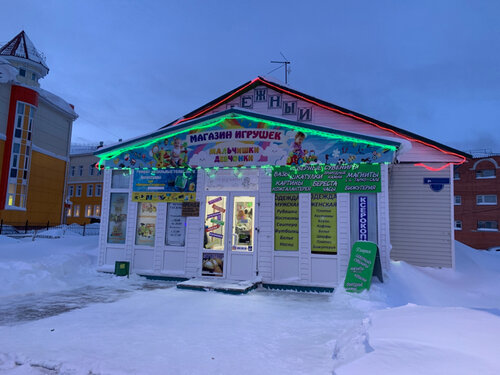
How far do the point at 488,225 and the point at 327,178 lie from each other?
112 feet

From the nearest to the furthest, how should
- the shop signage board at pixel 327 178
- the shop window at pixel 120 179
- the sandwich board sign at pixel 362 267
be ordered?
the sandwich board sign at pixel 362 267 < the shop signage board at pixel 327 178 < the shop window at pixel 120 179

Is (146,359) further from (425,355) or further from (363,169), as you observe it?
(363,169)

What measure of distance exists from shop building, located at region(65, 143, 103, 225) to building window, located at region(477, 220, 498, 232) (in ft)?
141

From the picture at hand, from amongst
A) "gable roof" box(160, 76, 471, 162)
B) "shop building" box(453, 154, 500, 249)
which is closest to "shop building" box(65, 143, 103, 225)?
"gable roof" box(160, 76, 471, 162)

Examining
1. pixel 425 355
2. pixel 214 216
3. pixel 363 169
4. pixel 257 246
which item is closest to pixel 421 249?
pixel 363 169

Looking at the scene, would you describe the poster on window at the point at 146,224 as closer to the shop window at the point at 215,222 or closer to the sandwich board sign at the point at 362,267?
the shop window at the point at 215,222

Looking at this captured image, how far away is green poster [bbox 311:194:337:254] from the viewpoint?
964 centimetres

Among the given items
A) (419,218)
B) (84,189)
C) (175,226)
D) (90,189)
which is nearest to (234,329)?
(175,226)

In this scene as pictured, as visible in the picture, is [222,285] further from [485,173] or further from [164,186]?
[485,173]

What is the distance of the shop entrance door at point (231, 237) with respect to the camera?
33.5ft

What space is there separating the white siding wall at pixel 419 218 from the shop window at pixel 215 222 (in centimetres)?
633

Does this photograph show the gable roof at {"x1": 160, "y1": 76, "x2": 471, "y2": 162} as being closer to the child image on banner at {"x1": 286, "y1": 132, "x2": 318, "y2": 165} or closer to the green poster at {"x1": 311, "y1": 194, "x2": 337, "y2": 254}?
the child image on banner at {"x1": 286, "y1": 132, "x2": 318, "y2": 165}

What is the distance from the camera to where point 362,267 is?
8.72 metres

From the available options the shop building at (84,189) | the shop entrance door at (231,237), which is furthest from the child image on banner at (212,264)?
the shop building at (84,189)
